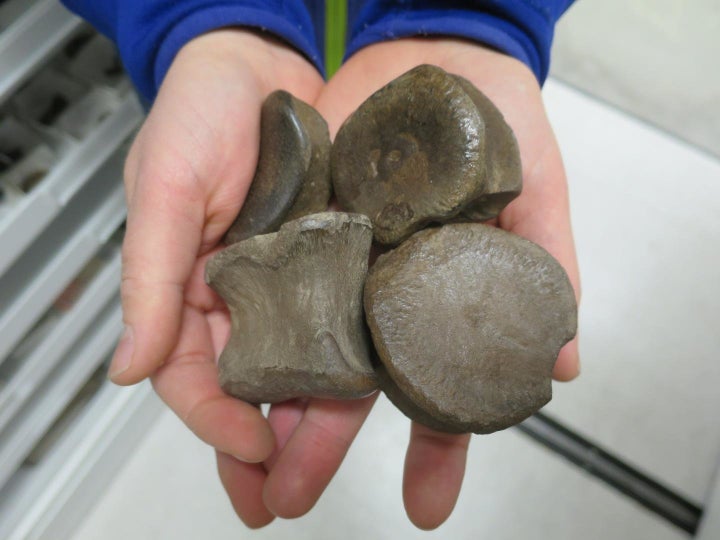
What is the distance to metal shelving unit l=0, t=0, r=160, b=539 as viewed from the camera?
1.33 meters

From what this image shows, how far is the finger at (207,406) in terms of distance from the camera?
1173mm

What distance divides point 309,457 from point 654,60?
5.83 ft

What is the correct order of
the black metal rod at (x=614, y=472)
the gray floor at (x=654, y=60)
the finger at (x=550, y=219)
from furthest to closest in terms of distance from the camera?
the gray floor at (x=654, y=60)
the black metal rod at (x=614, y=472)
the finger at (x=550, y=219)

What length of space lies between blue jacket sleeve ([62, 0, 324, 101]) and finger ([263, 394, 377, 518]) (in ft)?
2.52

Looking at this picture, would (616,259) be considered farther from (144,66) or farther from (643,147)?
Result: (144,66)

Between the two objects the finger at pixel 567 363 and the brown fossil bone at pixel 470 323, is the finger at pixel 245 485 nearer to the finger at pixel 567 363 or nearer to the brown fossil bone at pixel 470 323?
the brown fossil bone at pixel 470 323

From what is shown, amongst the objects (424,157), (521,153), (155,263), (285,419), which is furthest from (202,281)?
(521,153)

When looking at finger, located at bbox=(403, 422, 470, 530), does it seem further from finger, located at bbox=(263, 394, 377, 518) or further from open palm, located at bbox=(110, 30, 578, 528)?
finger, located at bbox=(263, 394, 377, 518)

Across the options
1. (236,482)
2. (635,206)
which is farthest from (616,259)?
(236,482)

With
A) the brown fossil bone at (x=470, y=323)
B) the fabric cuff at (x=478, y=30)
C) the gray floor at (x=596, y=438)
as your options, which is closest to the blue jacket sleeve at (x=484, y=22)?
the fabric cuff at (x=478, y=30)

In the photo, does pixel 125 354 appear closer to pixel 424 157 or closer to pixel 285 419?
pixel 285 419

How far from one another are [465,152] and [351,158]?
0.22 metres

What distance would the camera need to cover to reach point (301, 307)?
1.13 meters

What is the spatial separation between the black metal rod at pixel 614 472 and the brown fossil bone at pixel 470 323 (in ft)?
2.40
